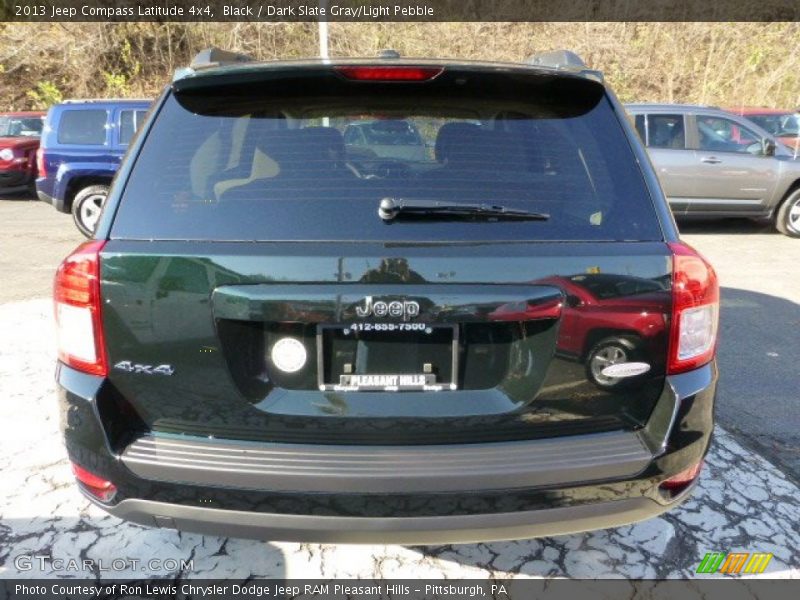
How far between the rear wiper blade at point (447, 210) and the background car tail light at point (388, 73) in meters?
0.45

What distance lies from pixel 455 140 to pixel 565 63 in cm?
58

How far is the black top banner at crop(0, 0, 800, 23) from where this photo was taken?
21062 mm

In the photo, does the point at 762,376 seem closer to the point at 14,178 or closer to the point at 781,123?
the point at 781,123

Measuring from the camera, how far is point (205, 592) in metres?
2.16

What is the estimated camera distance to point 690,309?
1738 millimetres

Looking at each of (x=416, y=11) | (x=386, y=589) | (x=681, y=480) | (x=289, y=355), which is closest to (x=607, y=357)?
(x=681, y=480)

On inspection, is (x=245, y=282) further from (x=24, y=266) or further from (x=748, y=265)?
(x=748, y=265)

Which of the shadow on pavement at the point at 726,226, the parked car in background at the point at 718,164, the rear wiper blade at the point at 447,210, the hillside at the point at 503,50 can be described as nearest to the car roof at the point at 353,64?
the rear wiper blade at the point at 447,210

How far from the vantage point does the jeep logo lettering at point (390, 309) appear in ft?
5.29

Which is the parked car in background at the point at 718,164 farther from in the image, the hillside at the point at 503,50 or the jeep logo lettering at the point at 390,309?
the hillside at the point at 503,50

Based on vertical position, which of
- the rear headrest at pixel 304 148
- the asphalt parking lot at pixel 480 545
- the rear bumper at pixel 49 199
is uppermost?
the rear headrest at pixel 304 148

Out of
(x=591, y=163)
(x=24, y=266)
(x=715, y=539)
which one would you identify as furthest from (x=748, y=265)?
(x=24, y=266)

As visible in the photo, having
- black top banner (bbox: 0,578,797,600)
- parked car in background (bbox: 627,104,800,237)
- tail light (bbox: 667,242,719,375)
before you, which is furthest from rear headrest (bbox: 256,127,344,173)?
parked car in background (bbox: 627,104,800,237)

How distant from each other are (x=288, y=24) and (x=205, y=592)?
23157mm
